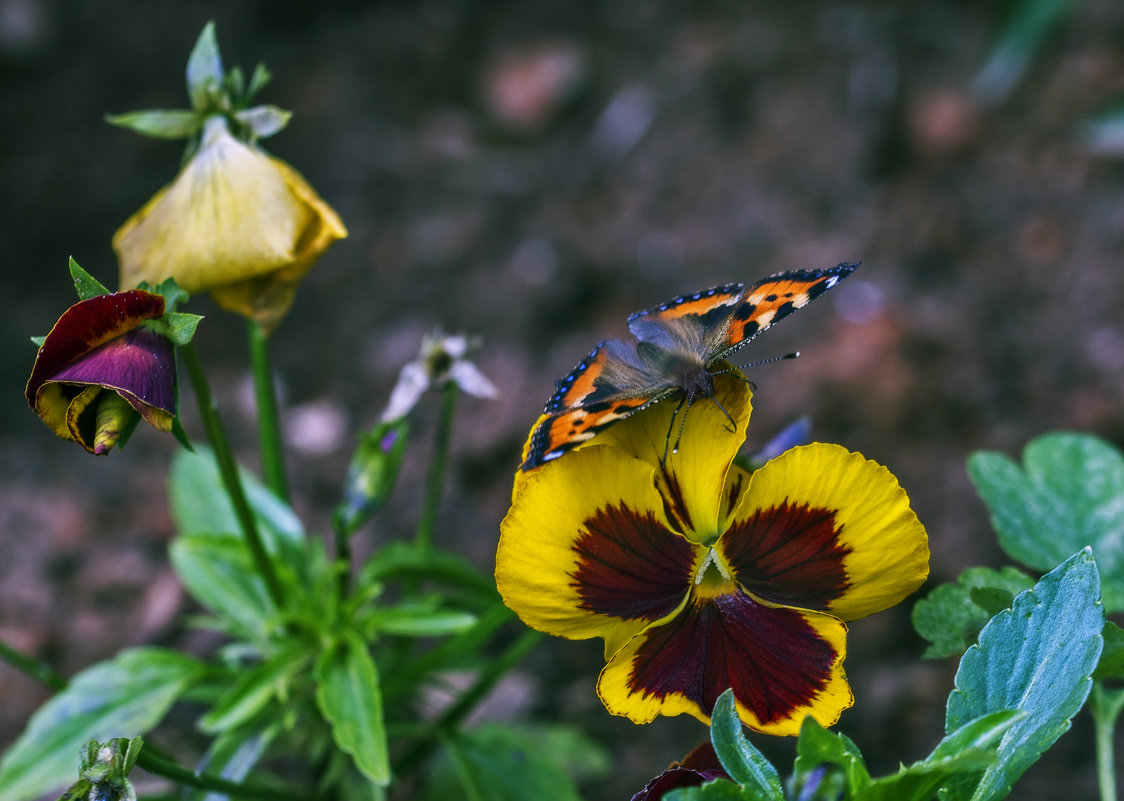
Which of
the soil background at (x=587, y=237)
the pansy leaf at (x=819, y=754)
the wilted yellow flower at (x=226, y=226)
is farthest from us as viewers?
the soil background at (x=587, y=237)

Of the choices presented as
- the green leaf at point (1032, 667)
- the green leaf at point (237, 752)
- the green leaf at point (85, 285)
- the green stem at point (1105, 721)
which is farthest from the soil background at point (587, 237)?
the green leaf at point (85, 285)

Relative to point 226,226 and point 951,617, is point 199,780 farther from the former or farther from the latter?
point 951,617

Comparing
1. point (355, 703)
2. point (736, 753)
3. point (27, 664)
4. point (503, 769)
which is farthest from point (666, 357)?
point (27, 664)

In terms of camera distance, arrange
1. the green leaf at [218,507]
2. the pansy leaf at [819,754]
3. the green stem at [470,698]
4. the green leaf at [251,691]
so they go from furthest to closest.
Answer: the green leaf at [218,507], the green stem at [470,698], the green leaf at [251,691], the pansy leaf at [819,754]

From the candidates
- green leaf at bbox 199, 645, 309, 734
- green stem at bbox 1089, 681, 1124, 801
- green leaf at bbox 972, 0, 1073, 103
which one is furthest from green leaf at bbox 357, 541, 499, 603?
green leaf at bbox 972, 0, 1073, 103

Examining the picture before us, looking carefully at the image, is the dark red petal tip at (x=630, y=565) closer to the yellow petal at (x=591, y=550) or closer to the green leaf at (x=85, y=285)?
the yellow petal at (x=591, y=550)

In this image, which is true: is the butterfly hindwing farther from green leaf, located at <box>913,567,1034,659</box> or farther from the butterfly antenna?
green leaf, located at <box>913,567,1034,659</box>

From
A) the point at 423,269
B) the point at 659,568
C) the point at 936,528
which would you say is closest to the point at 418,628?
the point at 659,568
